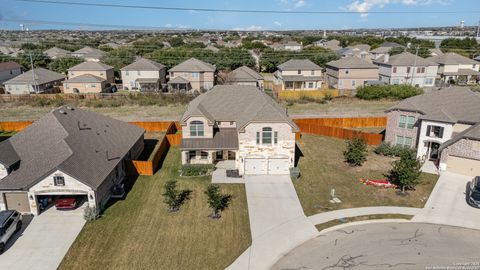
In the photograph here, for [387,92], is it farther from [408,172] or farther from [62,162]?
[62,162]

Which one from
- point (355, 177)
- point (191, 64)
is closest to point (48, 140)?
point (355, 177)

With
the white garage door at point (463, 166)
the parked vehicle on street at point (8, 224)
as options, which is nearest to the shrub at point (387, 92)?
the white garage door at point (463, 166)

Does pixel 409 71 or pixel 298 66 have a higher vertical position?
pixel 298 66

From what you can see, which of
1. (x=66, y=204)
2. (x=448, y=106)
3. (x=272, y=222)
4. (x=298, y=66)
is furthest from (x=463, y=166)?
(x=298, y=66)

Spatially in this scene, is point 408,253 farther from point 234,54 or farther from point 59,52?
point 59,52

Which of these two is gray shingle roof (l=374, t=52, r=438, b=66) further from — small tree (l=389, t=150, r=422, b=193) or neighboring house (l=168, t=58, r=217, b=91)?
small tree (l=389, t=150, r=422, b=193)

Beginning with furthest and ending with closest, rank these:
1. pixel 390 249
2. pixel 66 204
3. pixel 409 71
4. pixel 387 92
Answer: pixel 409 71
pixel 387 92
pixel 66 204
pixel 390 249

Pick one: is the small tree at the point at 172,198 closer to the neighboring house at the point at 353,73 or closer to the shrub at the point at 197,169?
the shrub at the point at 197,169
